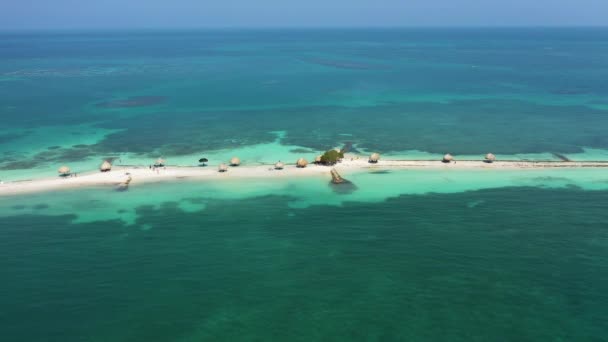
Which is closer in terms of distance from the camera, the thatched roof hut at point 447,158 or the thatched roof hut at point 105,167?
the thatched roof hut at point 105,167

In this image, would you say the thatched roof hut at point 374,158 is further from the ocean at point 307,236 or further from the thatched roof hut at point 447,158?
the thatched roof hut at point 447,158

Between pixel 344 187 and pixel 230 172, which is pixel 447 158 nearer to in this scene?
pixel 344 187

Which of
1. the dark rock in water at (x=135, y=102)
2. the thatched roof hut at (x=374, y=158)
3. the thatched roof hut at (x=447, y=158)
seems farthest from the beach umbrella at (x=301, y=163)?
the dark rock in water at (x=135, y=102)

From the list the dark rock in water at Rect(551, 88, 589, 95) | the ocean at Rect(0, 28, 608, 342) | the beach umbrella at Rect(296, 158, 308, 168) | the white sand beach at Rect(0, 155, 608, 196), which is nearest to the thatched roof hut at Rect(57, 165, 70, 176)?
the white sand beach at Rect(0, 155, 608, 196)

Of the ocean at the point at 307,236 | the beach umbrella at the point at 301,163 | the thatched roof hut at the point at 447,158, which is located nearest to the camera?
the ocean at the point at 307,236

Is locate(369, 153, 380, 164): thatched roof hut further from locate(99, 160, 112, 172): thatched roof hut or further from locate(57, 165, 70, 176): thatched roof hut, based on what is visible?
locate(57, 165, 70, 176): thatched roof hut
